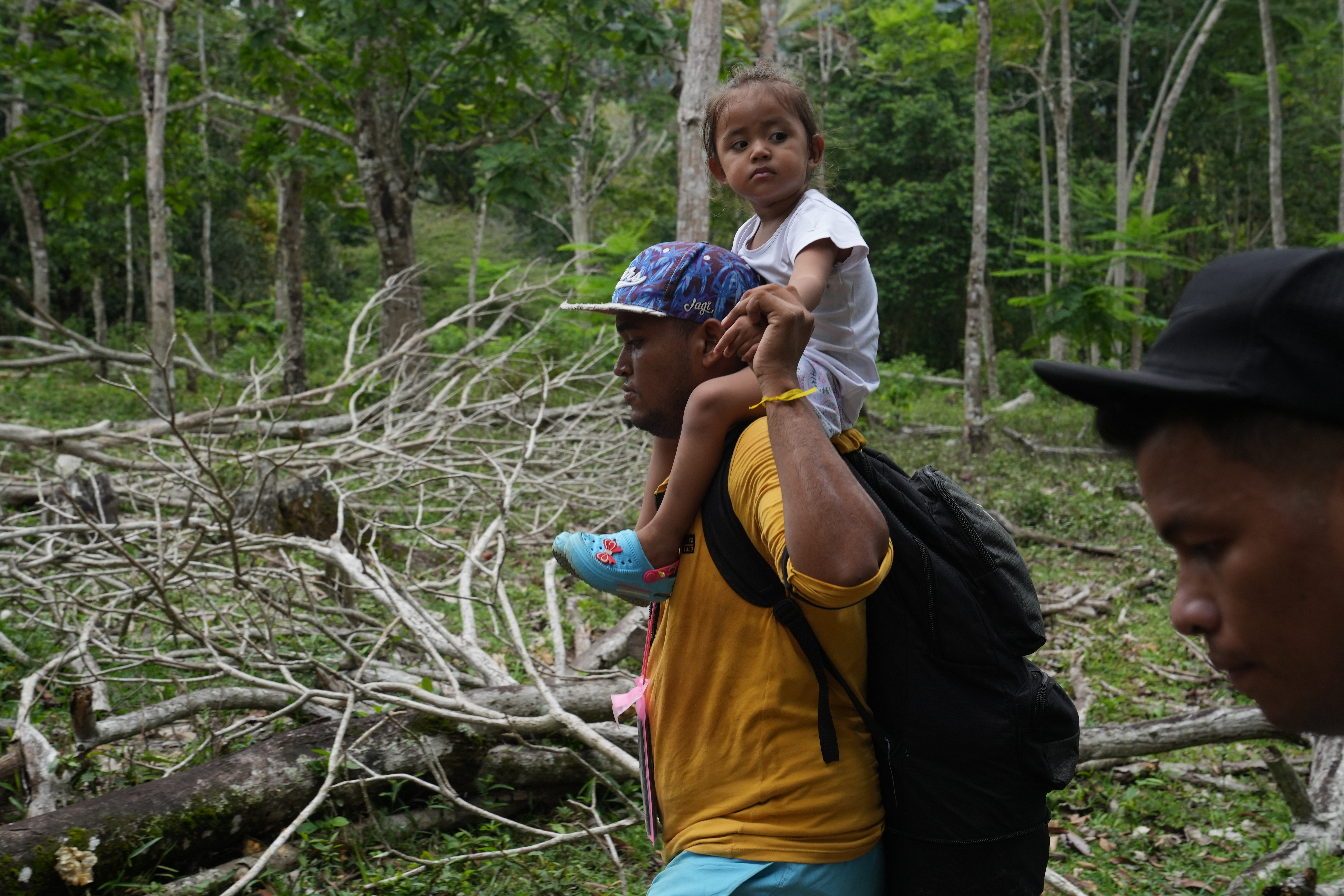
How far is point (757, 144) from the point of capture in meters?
2.26

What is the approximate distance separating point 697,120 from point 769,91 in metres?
4.61

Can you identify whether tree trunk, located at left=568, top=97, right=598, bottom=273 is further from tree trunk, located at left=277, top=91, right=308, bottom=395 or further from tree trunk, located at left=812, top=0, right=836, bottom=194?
tree trunk, located at left=277, top=91, right=308, bottom=395

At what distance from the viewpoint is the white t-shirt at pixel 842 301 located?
6.50 ft

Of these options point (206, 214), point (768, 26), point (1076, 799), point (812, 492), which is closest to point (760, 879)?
point (812, 492)

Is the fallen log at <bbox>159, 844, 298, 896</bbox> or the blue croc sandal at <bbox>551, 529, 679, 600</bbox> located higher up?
the blue croc sandal at <bbox>551, 529, 679, 600</bbox>

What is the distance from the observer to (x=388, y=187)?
10.8 m

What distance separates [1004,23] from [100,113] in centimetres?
1701

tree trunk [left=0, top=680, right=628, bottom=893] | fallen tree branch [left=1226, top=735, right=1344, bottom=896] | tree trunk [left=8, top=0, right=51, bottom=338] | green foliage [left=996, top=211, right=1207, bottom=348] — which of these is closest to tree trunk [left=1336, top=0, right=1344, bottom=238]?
green foliage [left=996, top=211, right=1207, bottom=348]

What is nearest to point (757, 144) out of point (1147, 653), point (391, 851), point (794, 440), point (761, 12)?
point (794, 440)

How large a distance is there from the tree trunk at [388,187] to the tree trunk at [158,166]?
2.38 m

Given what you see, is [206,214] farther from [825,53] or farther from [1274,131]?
[1274,131]

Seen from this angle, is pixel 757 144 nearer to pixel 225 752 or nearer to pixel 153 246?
pixel 225 752

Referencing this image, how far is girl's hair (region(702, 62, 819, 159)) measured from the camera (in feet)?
7.52

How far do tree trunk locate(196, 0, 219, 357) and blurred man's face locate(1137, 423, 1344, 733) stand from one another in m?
13.8
